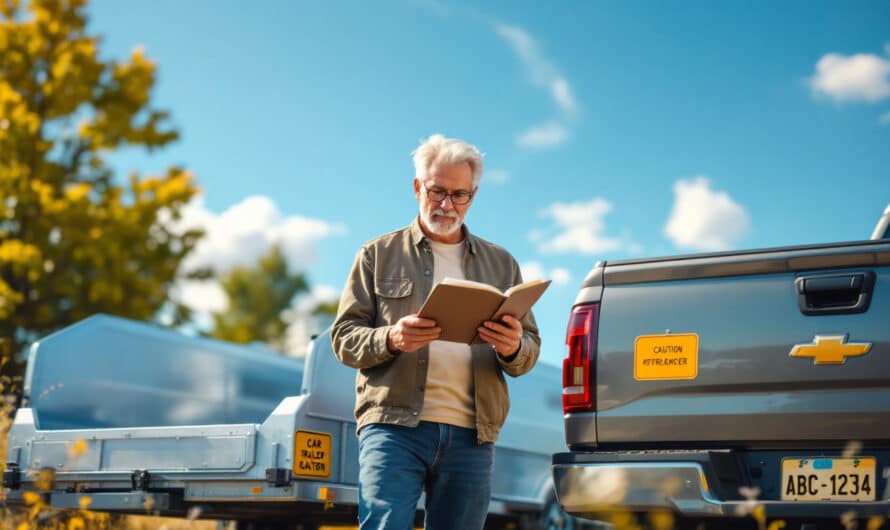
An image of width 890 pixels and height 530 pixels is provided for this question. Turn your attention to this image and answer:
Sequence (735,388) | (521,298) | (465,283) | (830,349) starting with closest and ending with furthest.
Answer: (465,283)
(521,298)
(830,349)
(735,388)

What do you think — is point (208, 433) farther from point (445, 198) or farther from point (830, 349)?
point (830, 349)

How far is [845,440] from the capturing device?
4.07 meters

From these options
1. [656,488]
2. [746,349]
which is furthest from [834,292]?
[656,488]

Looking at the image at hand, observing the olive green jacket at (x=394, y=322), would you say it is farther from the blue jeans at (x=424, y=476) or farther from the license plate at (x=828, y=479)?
the license plate at (x=828, y=479)

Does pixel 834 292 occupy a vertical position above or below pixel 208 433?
above

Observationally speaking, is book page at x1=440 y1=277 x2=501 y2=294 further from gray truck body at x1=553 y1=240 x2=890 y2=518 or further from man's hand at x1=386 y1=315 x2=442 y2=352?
gray truck body at x1=553 y1=240 x2=890 y2=518

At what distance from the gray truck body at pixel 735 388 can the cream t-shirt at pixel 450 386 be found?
2.72 feet

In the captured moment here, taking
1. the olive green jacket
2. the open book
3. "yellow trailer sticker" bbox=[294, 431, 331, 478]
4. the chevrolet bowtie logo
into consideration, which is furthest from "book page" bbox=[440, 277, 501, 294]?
"yellow trailer sticker" bbox=[294, 431, 331, 478]

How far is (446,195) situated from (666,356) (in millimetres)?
1225

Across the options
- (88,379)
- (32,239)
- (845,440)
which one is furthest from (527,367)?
(32,239)

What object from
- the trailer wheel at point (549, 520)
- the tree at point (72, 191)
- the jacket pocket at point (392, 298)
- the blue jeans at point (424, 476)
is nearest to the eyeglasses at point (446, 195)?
the jacket pocket at point (392, 298)

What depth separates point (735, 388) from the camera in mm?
4266

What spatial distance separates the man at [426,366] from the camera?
3727 mm

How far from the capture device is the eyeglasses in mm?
3920
